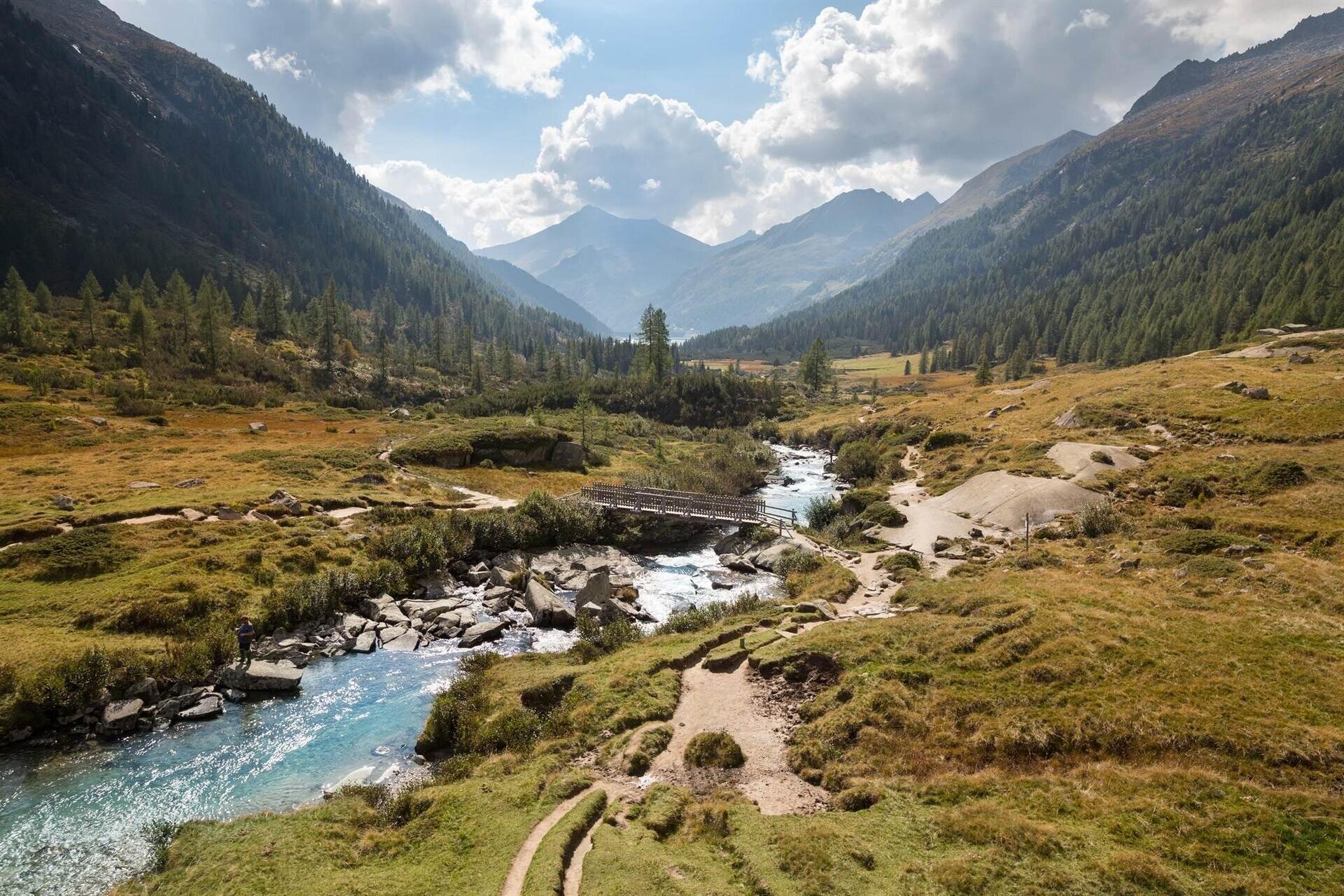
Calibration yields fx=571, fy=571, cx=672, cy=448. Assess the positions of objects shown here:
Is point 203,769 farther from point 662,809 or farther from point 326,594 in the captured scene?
point 662,809

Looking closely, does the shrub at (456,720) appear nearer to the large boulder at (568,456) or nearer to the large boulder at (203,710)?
the large boulder at (203,710)

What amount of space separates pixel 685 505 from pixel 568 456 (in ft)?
86.9

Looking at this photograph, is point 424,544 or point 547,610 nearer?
point 547,610

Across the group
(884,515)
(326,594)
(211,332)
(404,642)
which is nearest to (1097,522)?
(884,515)

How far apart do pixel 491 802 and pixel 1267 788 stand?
63.4 ft

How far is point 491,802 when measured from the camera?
16594 millimetres

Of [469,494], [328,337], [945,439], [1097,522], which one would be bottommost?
[1097,522]

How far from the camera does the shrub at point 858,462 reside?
73.1 metres

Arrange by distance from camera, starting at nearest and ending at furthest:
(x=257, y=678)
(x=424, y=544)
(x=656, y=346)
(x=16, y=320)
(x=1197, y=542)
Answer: (x=257, y=678) < (x=1197, y=542) < (x=424, y=544) < (x=16, y=320) < (x=656, y=346)

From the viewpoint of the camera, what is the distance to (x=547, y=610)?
34375 millimetres

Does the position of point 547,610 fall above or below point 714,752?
below

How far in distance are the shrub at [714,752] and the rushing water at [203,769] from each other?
1074cm

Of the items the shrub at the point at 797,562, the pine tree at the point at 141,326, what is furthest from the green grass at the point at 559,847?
the pine tree at the point at 141,326

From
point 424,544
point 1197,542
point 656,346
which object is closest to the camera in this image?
point 1197,542
